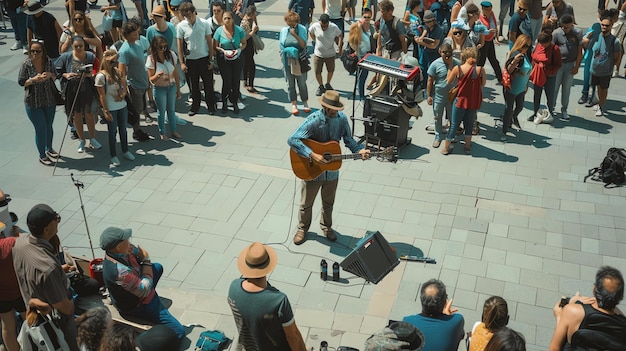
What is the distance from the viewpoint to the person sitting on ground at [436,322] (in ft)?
16.9

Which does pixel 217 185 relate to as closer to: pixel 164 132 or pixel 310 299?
pixel 164 132

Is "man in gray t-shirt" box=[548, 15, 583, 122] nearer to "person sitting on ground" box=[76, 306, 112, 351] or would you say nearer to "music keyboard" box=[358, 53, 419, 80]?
"music keyboard" box=[358, 53, 419, 80]

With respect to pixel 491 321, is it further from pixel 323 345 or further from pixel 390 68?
pixel 390 68

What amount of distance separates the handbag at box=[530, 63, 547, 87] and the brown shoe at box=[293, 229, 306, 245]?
16.3ft

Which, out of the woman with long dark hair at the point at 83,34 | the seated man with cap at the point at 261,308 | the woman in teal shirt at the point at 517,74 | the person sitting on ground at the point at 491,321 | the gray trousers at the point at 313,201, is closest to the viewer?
the seated man with cap at the point at 261,308

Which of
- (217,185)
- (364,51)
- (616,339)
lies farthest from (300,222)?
(364,51)

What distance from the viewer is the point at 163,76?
10.1 m

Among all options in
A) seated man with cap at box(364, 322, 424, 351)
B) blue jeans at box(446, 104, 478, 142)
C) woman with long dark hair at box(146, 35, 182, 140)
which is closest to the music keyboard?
blue jeans at box(446, 104, 478, 142)

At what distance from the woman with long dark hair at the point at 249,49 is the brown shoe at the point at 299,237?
4.73 meters

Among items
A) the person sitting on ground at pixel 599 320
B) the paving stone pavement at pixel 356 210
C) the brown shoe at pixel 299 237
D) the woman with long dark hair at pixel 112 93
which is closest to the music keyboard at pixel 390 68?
the paving stone pavement at pixel 356 210

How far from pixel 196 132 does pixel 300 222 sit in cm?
362

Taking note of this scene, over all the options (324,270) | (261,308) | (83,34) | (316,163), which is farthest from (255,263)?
(83,34)

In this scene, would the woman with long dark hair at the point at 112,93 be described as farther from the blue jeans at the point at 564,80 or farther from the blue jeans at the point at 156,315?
the blue jeans at the point at 564,80

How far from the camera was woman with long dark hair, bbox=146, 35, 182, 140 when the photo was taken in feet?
32.7
